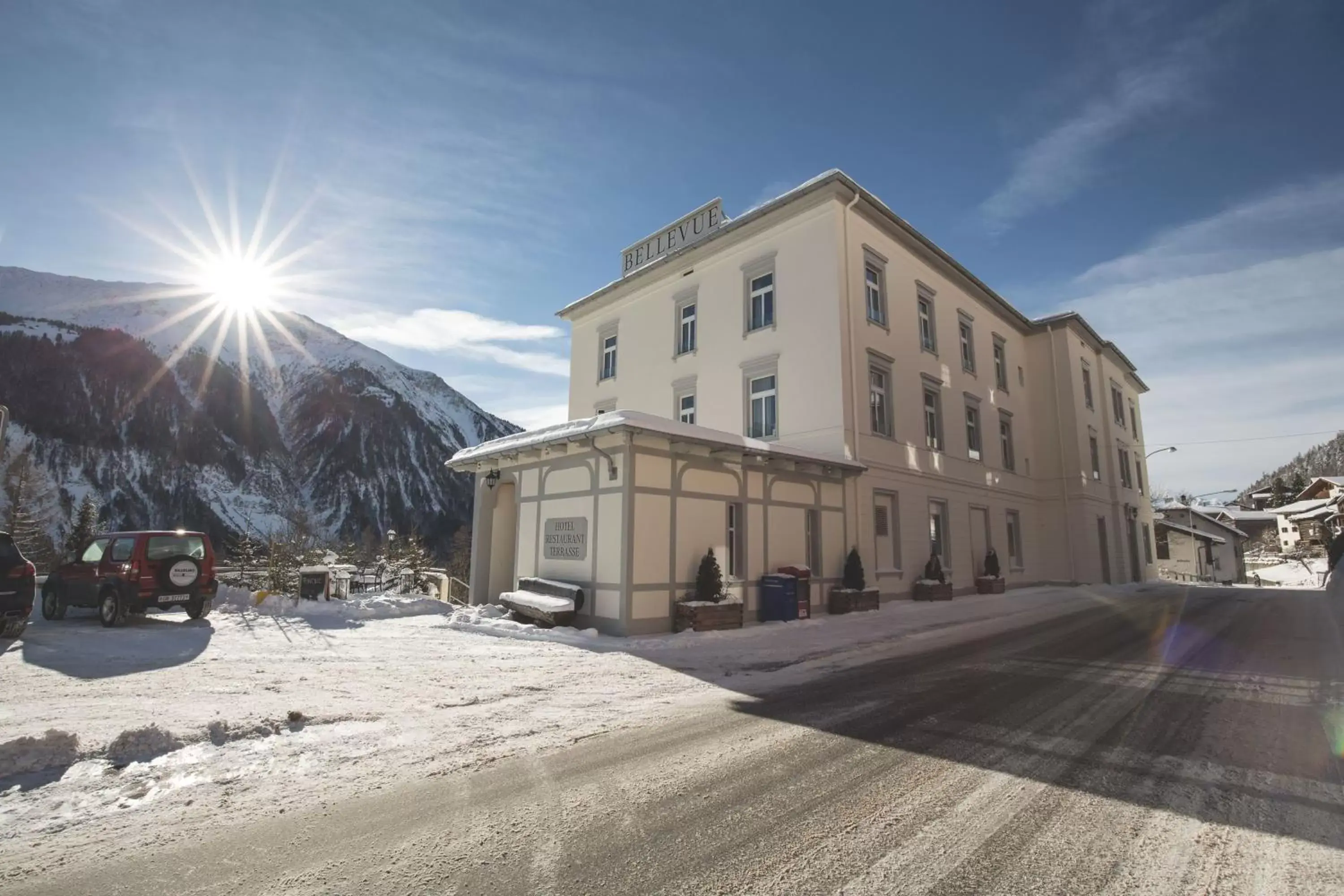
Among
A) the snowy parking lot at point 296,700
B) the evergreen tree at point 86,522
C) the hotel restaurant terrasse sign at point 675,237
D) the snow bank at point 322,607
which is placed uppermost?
the hotel restaurant terrasse sign at point 675,237

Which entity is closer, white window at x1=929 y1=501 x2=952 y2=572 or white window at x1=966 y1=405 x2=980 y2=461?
white window at x1=929 y1=501 x2=952 y2=572

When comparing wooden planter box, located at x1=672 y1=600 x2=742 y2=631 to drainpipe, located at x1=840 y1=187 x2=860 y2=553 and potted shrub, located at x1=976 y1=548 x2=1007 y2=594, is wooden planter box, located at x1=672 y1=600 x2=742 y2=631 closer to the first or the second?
drainpipe, located at x1=840 y1=187 x2=860 y2=553

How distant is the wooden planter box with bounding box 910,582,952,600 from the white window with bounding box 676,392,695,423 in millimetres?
8701

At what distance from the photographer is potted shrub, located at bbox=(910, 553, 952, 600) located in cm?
1825

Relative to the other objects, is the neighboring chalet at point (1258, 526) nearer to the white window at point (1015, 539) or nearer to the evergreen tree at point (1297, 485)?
the evergreen tree at point (1297, 485)

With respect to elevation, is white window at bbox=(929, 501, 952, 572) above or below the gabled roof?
below

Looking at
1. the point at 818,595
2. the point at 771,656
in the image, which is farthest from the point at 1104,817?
the point at 818,595

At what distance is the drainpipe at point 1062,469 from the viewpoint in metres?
25.7

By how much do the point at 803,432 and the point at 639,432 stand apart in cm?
750

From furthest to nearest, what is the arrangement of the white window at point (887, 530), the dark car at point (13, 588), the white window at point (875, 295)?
the white window at point (875, 295), the white window at point (887, 530), the dark car at point (13, 588)

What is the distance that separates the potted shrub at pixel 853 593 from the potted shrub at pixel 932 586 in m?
3.12

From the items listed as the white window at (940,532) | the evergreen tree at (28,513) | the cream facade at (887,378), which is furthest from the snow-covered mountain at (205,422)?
the white window at (940,532)

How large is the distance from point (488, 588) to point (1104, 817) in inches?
594

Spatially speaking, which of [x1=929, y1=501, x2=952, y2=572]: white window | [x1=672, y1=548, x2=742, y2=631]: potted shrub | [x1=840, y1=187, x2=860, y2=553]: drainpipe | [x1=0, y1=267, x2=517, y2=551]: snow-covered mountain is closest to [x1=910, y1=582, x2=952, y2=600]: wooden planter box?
[x1=929, y1=501, x2=952, y2=572]: white window
